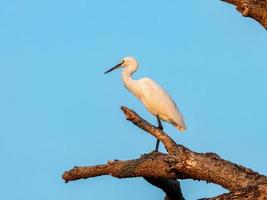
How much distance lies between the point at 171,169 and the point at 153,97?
595cm

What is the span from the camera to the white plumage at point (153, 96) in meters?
17.3

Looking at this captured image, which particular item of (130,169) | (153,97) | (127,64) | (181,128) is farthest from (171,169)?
(127,64)

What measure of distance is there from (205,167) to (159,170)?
0.90m

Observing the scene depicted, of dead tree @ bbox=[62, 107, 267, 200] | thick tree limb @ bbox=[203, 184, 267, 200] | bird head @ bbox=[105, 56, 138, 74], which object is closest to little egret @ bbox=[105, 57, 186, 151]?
bird head @ bbox=[105, 56, 138, 74]

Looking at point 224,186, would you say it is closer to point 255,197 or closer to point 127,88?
point 255,197

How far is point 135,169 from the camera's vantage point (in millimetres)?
12492

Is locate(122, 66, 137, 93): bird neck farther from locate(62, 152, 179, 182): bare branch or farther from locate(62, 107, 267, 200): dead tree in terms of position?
locate(62, 152, 179, 182): bare branch

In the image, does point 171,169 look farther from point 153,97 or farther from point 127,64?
point 127,64

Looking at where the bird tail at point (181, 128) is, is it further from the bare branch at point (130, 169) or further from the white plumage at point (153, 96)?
the bare branch at point (130, 169)

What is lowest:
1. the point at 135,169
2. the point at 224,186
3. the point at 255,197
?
the point at 255,197

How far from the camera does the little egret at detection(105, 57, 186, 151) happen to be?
17.3m

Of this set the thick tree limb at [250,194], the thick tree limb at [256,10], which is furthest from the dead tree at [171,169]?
the thick tree limb at [256,10]

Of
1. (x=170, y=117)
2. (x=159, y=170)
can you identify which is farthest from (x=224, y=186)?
(x=170, y=117)

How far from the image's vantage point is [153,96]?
17688mm
